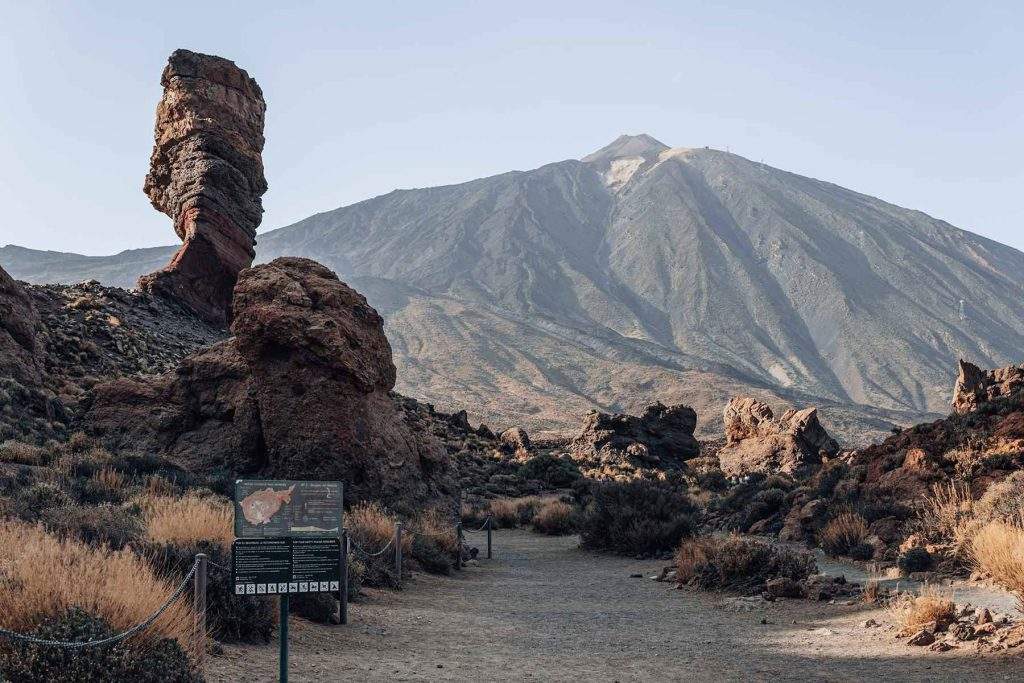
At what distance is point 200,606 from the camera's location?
23.3 ft

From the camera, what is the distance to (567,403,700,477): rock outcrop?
43.7 m

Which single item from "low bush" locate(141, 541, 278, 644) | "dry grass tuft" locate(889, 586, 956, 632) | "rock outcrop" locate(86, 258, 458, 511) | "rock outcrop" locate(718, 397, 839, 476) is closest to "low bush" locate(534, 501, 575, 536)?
"rock outcrop" locate(86, 258, 458, 511)

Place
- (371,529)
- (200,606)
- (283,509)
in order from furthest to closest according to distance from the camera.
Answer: (371,529) → (200,606) → (283,509)

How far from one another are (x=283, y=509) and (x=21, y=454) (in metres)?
11.4

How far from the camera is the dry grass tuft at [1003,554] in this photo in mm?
9484

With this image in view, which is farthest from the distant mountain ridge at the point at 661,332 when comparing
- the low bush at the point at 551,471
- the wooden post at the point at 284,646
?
the wooden post at the point at 284,646

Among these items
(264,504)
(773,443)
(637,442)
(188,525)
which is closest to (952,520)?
(188,525)

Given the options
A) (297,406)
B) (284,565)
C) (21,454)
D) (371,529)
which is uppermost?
(297,406)

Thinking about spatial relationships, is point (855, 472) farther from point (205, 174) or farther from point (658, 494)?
point (205, 174)

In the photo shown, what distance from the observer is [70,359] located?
27281 millimetres

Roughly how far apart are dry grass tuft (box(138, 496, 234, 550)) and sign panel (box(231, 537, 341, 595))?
2.94 meters

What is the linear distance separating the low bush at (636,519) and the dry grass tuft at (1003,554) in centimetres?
845

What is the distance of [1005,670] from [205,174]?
33664 millimetres

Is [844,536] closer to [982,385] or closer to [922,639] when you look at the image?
[922,639]
